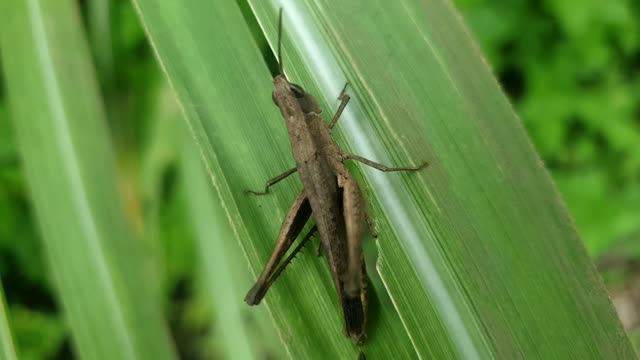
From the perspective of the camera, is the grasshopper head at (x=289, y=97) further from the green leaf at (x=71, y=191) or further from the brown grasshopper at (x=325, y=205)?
the green leaf at (x=71, y=191)

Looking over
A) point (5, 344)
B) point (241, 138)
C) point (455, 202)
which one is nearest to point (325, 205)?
point (241, 138)

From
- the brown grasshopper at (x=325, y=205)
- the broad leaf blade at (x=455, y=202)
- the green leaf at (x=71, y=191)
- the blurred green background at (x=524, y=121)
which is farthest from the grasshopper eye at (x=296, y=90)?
the blurred green background at (x=524, y=121)

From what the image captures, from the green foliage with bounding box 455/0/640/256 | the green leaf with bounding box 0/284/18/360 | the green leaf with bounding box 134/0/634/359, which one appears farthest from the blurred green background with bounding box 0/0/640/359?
the green leaf with bounding box 0/284/18/360

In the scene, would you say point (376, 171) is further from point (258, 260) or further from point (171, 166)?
point (171, 166)

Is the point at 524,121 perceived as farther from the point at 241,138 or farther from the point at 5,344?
the point at 5,344

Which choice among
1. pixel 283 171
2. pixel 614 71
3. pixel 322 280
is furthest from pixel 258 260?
pixel 614 71

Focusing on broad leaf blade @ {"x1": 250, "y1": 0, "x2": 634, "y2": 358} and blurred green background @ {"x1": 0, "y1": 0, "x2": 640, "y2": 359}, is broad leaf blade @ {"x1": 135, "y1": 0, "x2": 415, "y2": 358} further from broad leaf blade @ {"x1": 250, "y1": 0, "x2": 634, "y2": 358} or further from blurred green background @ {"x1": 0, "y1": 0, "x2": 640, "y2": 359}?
blurred green background @ {"x1": 0, "y1": 0, "x2": 640, "y2": 359}
